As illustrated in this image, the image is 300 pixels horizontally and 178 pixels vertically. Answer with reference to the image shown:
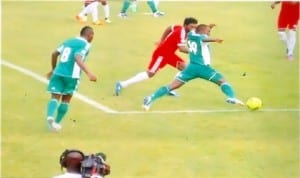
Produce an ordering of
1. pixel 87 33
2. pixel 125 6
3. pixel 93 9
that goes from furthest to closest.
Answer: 1. pixel 125 6
2. pixel 93 9
3. pixel 87 33

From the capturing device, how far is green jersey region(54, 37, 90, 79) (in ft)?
41.4

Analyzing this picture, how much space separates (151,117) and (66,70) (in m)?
2.00

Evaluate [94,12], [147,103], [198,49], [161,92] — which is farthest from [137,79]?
[94,12]

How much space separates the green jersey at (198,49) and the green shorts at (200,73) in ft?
0.27

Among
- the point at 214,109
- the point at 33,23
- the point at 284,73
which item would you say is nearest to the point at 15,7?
the point at 33,23

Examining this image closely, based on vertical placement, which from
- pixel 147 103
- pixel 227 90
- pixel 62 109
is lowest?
pixel 147 103

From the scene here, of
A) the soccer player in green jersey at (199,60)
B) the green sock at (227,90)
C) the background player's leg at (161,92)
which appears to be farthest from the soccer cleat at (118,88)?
the green sock at (227,90)

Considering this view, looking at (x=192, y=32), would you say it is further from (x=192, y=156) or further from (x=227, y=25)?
(x=227, y=25)

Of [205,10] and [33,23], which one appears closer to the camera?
[33,23]

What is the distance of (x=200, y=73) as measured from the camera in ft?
46.2

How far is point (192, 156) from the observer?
39.5 ft

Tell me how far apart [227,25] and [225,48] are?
320cm

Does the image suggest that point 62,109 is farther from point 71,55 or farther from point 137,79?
point 137,79

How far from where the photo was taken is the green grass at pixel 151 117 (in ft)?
38.5
